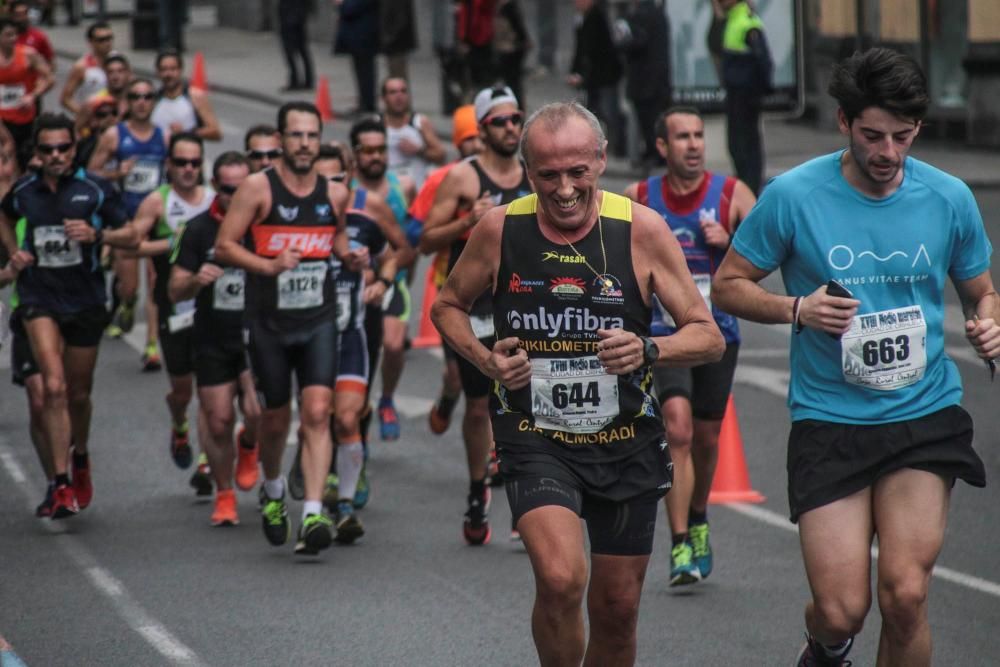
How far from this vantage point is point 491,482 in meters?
10.8

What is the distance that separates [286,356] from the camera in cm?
929

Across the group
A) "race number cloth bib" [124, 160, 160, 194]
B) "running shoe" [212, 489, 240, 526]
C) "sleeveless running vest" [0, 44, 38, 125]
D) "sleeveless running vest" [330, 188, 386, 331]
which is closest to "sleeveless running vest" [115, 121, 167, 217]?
"race number cloth bib" [124, 160, 160, 194]

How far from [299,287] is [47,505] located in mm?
2066

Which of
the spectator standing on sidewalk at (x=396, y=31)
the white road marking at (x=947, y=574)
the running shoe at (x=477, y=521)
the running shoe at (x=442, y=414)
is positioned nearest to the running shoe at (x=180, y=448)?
the running shoe at (x=442, y=414)

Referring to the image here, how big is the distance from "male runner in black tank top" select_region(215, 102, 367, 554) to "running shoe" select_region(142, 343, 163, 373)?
5.20m

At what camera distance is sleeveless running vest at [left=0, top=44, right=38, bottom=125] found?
19453 millimetres

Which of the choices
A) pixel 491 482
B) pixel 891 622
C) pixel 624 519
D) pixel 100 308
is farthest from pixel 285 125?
Result: pixel 891 622

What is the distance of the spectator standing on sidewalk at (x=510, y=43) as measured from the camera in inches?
942

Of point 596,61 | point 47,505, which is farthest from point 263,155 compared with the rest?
point 596,61

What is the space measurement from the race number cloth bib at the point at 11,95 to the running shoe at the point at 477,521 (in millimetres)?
11316

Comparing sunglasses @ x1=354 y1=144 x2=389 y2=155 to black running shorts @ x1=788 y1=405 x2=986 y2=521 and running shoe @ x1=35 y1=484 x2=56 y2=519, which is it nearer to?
running shoe @ x1=35 y1=484 x2=56 y2=519

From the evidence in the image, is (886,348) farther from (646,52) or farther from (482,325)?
(646,52)

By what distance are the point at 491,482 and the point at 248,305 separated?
6.82 feet

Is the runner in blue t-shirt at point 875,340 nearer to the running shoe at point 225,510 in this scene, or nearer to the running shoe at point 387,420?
the running shoe at point 225,510
